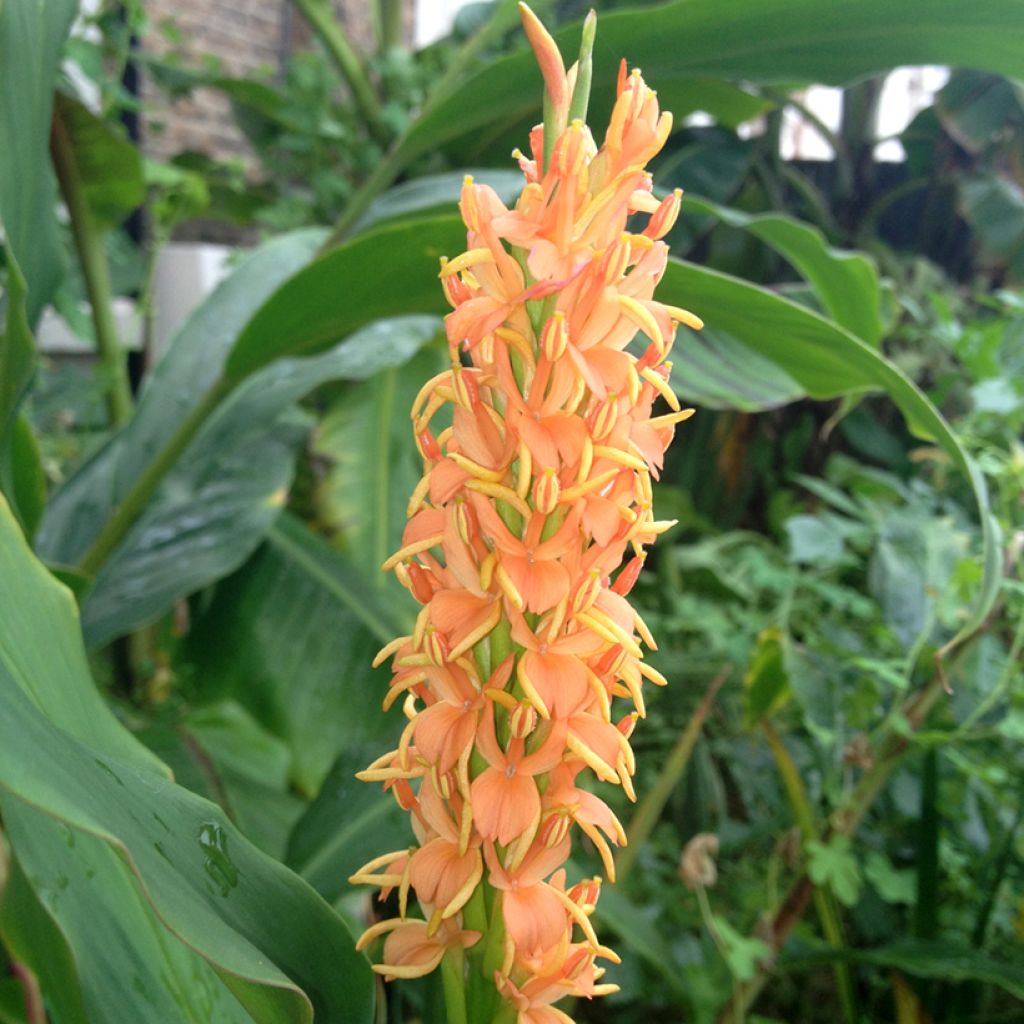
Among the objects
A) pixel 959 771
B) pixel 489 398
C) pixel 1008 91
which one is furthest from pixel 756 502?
pixel 489 398

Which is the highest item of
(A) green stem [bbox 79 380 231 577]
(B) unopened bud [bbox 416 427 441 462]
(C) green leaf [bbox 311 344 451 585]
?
(B) unopened bud [bbox 416 427 441 462]

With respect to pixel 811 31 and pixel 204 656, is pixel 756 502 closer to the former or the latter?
pixel 204 656

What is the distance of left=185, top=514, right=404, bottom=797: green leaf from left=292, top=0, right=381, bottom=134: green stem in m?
1.15

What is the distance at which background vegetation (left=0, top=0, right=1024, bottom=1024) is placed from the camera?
11.9 inches

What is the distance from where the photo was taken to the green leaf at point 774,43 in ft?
1.73

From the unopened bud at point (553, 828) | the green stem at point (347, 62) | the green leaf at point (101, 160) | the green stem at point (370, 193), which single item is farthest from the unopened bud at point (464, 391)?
the green stem at point (347, 62)

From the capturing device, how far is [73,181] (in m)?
1.05

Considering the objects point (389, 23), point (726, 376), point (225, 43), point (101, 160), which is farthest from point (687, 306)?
point (225, 43)

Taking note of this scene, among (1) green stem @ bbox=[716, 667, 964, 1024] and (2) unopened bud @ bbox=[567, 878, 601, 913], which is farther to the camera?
(1) green stem @ bbox=[716, 667, 964, 1024]

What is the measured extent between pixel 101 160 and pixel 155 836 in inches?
37.9

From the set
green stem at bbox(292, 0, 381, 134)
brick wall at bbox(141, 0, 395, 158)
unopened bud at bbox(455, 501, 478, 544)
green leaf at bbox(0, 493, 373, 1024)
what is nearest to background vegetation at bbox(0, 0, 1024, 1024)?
green leaf at bbox(0, 493, 373, 1024)

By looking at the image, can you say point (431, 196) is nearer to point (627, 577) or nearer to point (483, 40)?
point (483, 40)

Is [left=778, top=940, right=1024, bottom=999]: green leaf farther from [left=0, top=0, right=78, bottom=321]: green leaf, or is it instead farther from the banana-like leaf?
[left=0, top=0, right=78, bottom=321]: green leaf

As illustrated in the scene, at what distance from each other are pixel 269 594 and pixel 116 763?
0.74 meters
